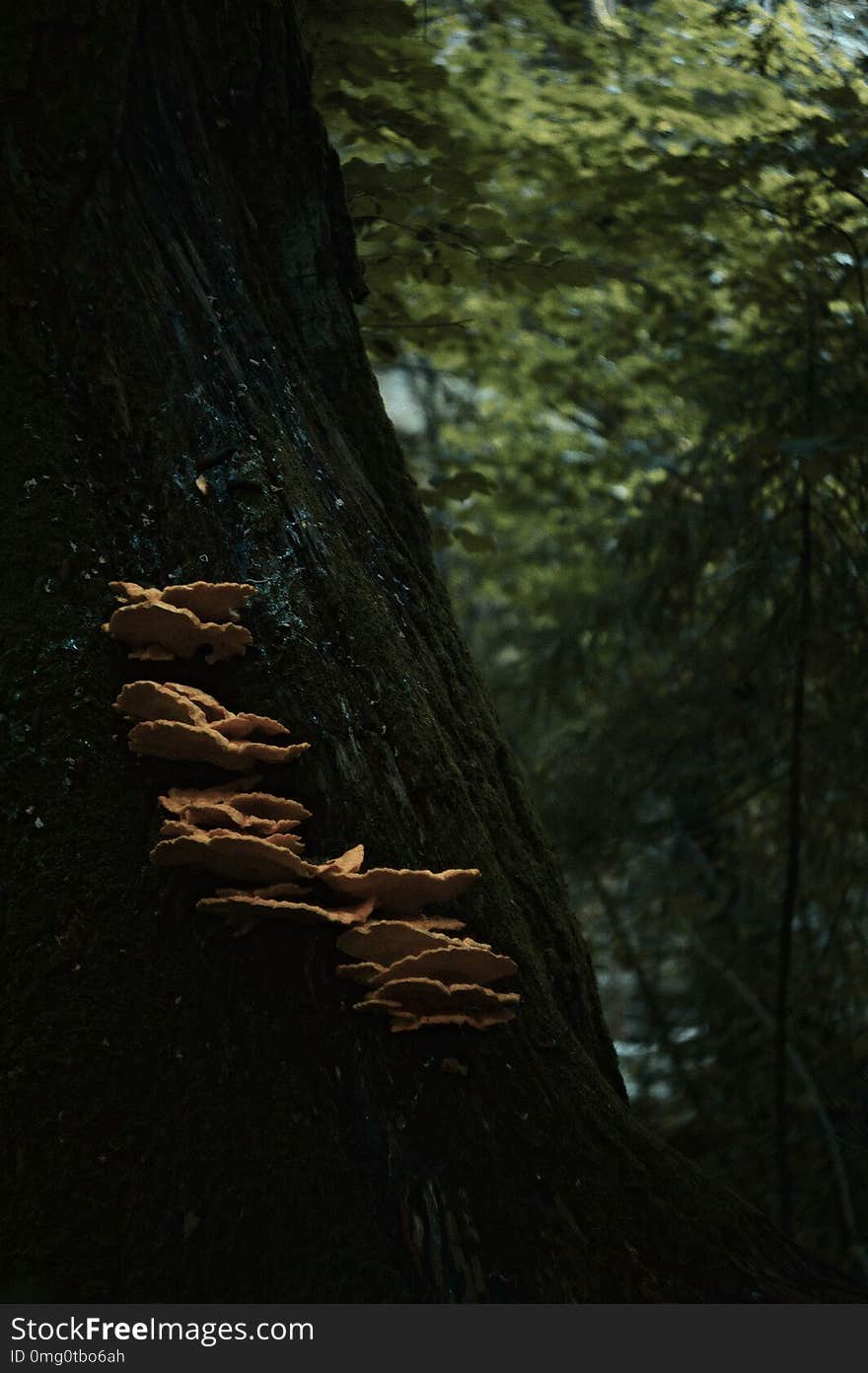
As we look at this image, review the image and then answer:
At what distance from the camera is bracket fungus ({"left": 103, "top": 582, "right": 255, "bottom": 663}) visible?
1.98 m

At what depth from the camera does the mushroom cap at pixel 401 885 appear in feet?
6.11

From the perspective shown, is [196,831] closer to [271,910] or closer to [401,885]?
[271,910]

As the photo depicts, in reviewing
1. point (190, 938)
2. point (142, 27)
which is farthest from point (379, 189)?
point (190, 938)

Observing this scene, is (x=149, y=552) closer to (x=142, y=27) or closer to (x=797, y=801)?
(x=142, y=27)

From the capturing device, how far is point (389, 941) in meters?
1.86

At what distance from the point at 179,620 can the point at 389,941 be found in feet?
2.31

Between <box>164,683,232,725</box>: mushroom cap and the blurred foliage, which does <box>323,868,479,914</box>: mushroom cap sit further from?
the blurred foliage

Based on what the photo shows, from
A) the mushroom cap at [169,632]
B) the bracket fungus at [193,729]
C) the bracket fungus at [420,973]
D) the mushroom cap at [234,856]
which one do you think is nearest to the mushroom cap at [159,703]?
the bracket fungus at [193,729]

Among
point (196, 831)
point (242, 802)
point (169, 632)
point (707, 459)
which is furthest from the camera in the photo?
point (707, 459)

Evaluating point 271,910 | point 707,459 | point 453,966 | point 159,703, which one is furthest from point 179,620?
point 707,459

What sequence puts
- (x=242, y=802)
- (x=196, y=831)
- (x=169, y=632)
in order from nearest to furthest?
(x=196, y=831) → (x=242, y=802) → (x=169, y=632)

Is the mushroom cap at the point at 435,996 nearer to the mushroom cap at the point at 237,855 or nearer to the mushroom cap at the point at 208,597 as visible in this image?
the mushroom cap at the point at 237,855

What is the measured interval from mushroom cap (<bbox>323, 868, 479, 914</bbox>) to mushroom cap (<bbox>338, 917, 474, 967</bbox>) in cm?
6

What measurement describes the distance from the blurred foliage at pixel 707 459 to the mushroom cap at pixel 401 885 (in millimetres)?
2162
